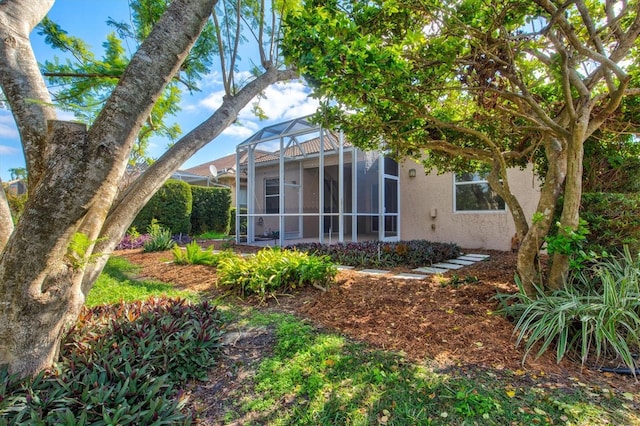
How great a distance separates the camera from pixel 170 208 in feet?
37.5

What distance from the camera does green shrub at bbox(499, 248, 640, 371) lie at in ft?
8.25

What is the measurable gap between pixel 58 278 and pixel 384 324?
289 centimetres

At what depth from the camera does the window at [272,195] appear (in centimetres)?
1326

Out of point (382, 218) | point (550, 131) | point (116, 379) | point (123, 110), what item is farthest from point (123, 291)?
point (382, 218)

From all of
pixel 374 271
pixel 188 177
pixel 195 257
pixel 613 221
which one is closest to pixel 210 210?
pixel 195 257

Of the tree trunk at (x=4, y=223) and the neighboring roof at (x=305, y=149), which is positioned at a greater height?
the neighboring roof at (x=305, y=149)

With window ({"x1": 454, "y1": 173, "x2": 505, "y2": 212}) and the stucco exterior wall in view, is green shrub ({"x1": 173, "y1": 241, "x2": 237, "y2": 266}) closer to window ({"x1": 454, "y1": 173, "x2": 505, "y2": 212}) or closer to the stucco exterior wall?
the stucco exterior wall

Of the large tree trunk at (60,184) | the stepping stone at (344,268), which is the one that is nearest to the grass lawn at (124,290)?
the large tree trunk at (60,184)

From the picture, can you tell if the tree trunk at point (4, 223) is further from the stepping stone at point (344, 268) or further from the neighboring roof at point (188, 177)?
the neighboring roof at point (188, 177)

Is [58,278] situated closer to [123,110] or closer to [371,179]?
[123,110]

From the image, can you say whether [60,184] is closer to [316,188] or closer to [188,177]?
[316,188]

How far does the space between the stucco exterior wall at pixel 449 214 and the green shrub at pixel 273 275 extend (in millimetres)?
5522

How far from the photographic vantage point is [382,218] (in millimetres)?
9664

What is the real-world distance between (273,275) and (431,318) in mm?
2247
